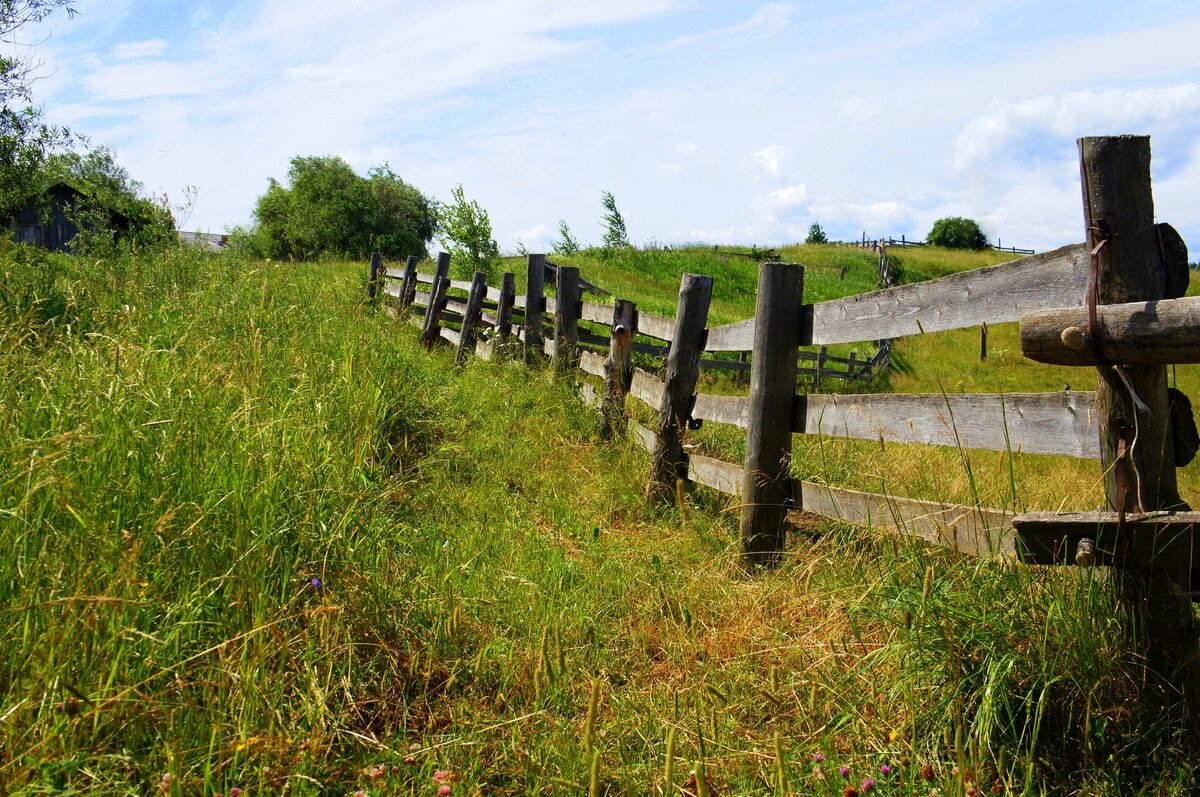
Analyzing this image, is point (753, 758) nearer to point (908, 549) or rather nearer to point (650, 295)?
point (908, 549)

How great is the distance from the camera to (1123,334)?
2.47 metres

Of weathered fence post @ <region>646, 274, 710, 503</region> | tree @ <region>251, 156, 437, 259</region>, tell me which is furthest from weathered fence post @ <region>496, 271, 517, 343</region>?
tree @ <region>251, 156, 437, 259</region>

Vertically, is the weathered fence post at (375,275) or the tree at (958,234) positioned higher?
the tree at (958,234)

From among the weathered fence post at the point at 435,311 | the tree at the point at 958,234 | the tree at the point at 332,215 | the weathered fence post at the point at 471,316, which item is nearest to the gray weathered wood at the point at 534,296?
the weathered fence post at the point at 471,316

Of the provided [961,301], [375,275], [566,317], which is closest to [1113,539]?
[961,301]

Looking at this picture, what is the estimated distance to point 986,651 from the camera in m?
2.44

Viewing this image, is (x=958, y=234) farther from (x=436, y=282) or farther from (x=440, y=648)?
(x=440, y=648)

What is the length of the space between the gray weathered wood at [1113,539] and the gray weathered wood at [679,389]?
123 inches

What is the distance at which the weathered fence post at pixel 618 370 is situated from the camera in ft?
22.1

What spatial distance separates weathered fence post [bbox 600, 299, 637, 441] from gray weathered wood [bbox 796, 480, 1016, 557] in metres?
2.85

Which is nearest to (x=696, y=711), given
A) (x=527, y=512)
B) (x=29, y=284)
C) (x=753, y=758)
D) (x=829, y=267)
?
(x=753, y=758)

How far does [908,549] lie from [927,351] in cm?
2207

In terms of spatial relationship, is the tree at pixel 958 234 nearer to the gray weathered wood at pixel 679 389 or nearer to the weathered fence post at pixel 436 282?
the weathered fence post at pixel 436 282

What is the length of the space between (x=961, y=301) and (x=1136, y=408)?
32.0 inches
